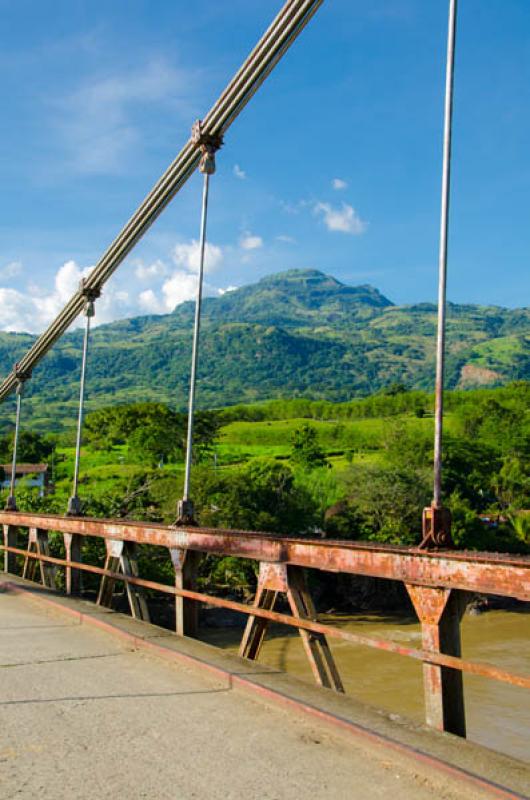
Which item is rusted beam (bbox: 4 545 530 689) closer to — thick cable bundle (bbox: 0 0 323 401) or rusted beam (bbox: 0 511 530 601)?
rusted beam (bbox: 0 511 530 601)

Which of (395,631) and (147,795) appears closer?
(147,795)

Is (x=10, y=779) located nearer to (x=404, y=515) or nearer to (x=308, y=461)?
(x=404, y=515)

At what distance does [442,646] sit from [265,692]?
1.24 m

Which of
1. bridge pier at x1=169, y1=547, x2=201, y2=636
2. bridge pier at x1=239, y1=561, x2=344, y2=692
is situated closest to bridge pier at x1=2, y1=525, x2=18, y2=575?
bridge pier at x1=169, y1=547, x2=201, y2=636

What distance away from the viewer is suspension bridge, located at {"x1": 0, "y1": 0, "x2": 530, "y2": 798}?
11.0 feet

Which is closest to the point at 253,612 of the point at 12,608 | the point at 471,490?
the point at 12,608

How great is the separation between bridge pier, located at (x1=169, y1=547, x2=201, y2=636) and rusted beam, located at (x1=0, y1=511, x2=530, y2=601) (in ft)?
0.34

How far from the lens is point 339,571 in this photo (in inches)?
180

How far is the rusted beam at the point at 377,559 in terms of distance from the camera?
11.5ft

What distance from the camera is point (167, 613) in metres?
27.8

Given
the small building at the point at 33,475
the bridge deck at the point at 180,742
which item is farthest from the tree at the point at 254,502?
the small building at the point at 33,475

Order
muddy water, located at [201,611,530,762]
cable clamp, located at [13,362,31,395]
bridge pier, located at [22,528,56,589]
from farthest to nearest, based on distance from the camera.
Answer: muddy water, located at [201,611,530,762], cable clamp, located at [13,362,31,395], bridge pier, located at [22,528,56,589]

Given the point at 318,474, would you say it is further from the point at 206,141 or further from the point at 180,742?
the point at 180,742

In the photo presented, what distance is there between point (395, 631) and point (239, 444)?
74804 millimetres
